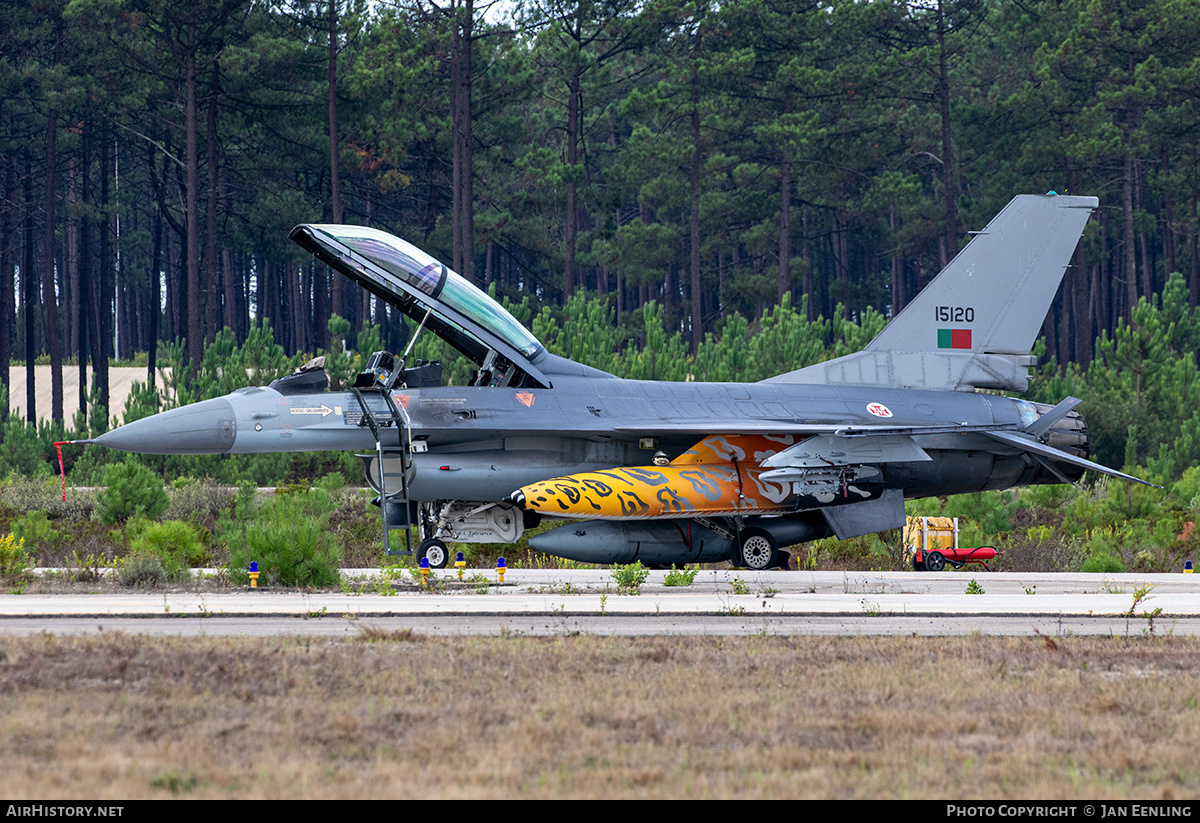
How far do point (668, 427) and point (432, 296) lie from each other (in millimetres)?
3605

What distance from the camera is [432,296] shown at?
15586 millimetres

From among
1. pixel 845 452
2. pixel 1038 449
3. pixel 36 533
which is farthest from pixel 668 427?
pixel 36 533

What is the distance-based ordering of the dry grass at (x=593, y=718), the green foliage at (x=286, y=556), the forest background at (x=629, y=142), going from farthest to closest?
the forest background at (x=629, y=142) < the green foliage at (x=286, y=556) < the dry grass at (x=593, y=718)

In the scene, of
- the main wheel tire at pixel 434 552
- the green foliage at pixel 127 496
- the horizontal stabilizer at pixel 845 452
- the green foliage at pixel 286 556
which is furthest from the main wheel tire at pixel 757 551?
the green foliage at pixel 127 496

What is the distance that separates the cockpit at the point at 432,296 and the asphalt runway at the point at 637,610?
134 inches

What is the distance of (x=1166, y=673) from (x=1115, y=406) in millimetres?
20125

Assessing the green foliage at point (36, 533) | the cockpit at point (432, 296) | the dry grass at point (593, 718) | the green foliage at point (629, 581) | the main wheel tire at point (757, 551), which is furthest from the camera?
the green foliage at point (36, 533)

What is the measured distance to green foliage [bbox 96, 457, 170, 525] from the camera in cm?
2025

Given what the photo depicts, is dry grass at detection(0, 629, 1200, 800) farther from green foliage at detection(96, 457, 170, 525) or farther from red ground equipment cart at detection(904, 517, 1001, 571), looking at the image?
green foliage at detection(96, 457, 170, 525)

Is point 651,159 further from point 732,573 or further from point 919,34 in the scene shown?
point 732,573

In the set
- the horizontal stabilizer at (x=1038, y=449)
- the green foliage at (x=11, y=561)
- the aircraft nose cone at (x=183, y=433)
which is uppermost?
the aircraft nose cone at (x=183, y=433)

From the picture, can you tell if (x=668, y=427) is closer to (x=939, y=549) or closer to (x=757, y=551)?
(x=757, y=551)

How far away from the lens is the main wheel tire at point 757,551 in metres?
16.9

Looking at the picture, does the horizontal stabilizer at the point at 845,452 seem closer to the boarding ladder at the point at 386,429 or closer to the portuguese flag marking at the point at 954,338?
the portuguese flag marking at the point at 954,338
